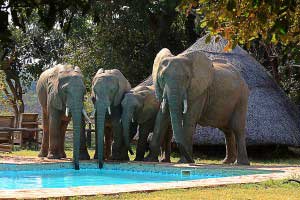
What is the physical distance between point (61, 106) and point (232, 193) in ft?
22.0

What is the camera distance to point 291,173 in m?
11.4

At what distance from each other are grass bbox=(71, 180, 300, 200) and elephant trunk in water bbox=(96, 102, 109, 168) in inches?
178

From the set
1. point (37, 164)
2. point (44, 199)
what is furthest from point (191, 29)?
point (44, 199)

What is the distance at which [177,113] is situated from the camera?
13.6m

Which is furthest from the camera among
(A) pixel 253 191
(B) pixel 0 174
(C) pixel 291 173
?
(B) pixel 0 174

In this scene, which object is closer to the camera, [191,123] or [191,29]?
[191,123]

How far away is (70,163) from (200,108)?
2.90m

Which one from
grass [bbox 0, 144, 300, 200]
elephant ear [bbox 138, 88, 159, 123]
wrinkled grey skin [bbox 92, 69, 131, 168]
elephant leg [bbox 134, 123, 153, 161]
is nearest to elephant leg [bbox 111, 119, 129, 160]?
wrinkled grey skin [bbox 92, 69, 131, 168]

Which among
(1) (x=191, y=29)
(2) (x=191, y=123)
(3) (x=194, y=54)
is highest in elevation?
(1) (x=191, y=29)

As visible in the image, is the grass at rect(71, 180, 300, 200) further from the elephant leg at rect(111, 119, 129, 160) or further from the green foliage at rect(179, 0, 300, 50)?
the elephant leg at rect(111, 119, 129, 160)

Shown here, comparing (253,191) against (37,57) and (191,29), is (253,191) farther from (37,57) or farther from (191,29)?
(37,57)

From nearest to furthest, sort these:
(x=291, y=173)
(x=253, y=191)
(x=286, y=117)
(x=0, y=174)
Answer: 1. (x=253, y=191)
2. (x=291, y=173)
3. (x=0, y=174)
4. (x=286, y=117)

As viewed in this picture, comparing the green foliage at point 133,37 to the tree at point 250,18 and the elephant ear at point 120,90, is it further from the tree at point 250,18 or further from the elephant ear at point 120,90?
the tree at point 250,18

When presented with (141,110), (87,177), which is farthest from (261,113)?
(87,177)
